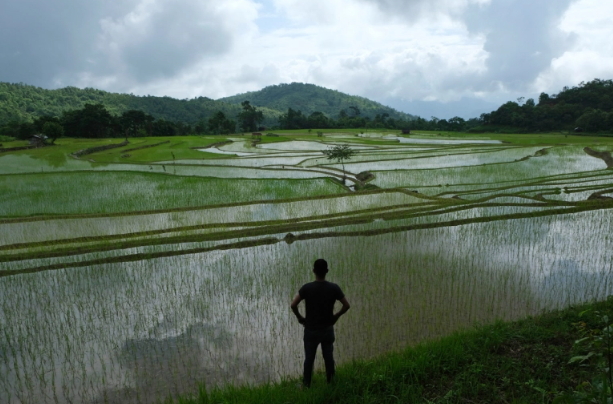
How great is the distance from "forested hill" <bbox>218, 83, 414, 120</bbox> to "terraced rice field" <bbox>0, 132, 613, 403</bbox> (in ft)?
274

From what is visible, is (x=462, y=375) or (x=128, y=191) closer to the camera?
(x=462, y=375)

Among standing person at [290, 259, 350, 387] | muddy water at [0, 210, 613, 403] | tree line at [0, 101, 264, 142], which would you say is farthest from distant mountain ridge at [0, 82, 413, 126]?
standing person at [290, 259, 350, 387]

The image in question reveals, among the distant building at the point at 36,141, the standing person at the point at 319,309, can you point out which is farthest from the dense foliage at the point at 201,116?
the standing person at the point at 319,309

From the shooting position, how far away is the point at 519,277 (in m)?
5.70

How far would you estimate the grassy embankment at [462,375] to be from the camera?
10.1ft

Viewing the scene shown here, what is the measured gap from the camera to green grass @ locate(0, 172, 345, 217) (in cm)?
1062

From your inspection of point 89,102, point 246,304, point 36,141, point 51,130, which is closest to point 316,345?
point 246,304

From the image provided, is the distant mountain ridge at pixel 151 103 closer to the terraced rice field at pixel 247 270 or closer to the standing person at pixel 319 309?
the terraced rice field at pixel 247 270

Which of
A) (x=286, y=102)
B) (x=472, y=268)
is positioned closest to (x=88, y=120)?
(x=472, y=268)

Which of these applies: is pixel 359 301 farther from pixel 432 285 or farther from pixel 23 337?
pixel 23 337

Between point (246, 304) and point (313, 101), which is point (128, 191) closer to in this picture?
point (246, 304)

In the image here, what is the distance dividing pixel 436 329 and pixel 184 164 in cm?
1630

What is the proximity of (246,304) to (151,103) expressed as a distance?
74.4 metres

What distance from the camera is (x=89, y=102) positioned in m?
59.9
